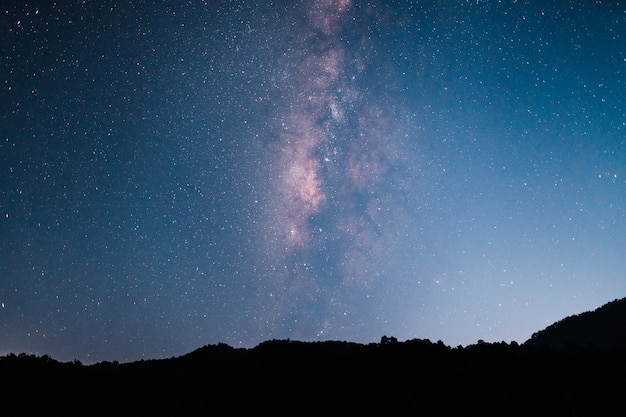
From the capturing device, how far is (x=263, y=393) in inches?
721

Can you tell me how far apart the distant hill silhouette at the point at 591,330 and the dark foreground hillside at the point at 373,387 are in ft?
43.7

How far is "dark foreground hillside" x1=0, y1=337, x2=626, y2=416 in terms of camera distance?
1595cm

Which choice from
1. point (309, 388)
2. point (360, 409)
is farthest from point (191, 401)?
point (360, 409)

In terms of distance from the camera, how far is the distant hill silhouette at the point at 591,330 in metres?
35.8

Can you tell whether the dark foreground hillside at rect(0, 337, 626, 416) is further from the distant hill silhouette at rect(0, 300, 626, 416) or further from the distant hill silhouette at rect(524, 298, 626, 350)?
the distant hill silhouette at rect(524, 298, 626, 350)

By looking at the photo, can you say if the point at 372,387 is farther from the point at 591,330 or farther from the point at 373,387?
the point at 591,330

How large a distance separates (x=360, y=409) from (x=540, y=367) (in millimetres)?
9558

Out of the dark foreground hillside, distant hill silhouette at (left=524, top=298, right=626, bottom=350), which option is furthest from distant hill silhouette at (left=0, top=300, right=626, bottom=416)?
distant hill silhouette at (left=524, top=298, right=626, bottom=350)

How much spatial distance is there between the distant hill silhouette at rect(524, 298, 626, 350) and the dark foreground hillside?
43.7 ft

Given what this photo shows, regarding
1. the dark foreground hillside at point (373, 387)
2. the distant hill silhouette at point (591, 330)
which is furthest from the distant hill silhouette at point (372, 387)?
the distant hill silhouette at point (591, 330)

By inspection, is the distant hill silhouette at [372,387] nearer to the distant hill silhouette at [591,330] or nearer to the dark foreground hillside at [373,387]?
the dark foreground hillside at [373,387]

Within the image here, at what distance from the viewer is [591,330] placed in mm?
39594

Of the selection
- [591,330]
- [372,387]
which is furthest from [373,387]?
[591,330]

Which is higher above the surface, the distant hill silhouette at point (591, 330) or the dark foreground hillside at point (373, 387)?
the distant hill silhouette at point (591, 330)
